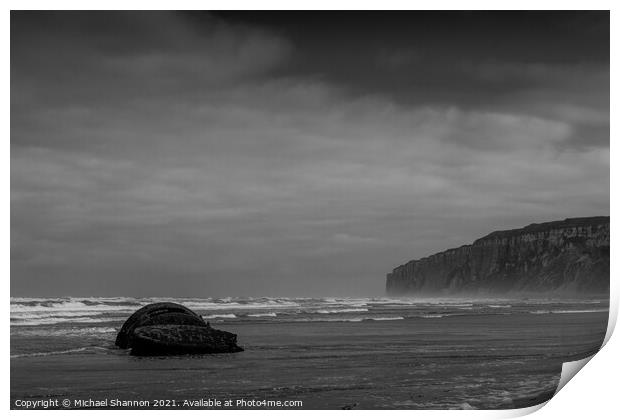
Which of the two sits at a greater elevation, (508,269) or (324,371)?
(508,269)

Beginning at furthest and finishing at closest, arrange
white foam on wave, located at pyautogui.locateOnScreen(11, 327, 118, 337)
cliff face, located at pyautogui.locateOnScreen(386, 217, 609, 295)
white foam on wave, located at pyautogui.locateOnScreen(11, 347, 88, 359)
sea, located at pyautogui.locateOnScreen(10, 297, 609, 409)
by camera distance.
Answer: cliff face, located at pyautogui.locateOnScreen(386, 217, 609, 295)
white foam on wave, located at pyautogui.locateOnScreen(11, 327, 118, 337)
white foam on wave, located at pyautogui.locateOnScreen(11, 347, 88, 359)
sea, located at pyautogui.locateOnScreen(10, 297, 609, 409)

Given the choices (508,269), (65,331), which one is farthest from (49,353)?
(508,269)

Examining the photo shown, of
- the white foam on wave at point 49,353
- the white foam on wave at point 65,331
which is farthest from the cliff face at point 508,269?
the white foam on wave at point 49,353

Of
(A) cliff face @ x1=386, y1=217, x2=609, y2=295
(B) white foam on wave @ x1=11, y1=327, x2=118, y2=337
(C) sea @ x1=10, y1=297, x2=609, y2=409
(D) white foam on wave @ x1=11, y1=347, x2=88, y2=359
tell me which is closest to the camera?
(C) sea @ x1=10, y1=297, x2=609, y2=409

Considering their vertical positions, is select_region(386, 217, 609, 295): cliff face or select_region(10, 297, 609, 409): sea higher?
select_region(386, 217, 609, 295): cliff face

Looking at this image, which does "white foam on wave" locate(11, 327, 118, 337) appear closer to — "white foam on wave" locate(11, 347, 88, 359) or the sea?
the sea

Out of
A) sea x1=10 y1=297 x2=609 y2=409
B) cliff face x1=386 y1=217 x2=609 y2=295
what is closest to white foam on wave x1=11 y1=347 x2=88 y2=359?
sea x1=10 y1=297 x2=609 y2=409

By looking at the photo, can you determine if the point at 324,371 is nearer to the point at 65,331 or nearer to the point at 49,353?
the point at 49,353

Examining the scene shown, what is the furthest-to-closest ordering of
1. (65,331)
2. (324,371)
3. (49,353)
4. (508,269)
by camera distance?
(508,269), (65,331), (49,353), (324,371)

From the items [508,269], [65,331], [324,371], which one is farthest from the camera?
[508,269]

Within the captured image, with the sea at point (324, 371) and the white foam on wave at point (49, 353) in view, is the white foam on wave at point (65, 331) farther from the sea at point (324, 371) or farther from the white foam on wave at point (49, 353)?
the white foam on wave at point (49, 353)

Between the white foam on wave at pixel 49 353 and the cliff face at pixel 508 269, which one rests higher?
the cliff face at pixel 508 269

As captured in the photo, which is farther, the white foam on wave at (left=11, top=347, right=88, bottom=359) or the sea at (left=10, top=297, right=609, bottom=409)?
the white foam on wave at (left=11, top=347, right=88, bottom=359)

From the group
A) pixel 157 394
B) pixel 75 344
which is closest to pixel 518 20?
pixel 157 394
